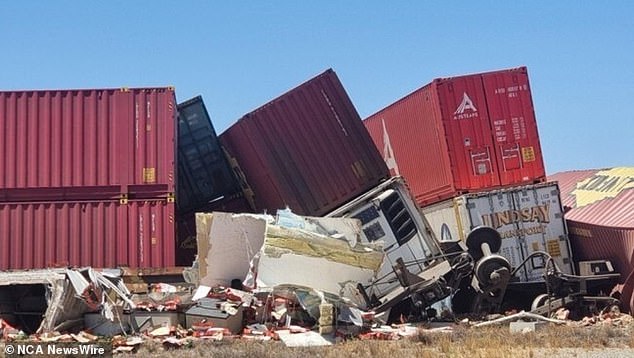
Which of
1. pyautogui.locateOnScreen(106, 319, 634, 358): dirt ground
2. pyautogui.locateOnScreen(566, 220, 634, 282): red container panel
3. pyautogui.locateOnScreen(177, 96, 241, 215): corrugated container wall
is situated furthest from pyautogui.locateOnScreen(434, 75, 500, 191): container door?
pyautogui.locateOnScreen(106, 319, 634, 358): dirt ground

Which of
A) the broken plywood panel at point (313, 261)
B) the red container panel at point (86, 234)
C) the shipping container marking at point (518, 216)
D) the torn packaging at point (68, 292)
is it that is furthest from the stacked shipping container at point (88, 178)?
the shipping container marking at point (518, 216)

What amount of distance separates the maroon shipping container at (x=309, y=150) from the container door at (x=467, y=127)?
5.57ft

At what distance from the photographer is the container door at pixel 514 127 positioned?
1520cm

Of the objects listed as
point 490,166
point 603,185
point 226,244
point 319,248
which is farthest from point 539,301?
point 226,244

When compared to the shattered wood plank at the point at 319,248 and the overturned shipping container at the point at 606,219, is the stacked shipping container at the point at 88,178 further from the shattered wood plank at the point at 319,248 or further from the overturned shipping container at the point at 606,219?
the overturned shipping container at the point at 606,219

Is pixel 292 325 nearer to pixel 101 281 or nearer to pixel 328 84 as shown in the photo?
pixel 101 281

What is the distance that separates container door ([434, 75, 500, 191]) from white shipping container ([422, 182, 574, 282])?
0.84 meters

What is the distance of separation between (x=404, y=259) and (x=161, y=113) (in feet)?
17.4

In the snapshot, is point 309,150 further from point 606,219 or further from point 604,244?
point 606,219

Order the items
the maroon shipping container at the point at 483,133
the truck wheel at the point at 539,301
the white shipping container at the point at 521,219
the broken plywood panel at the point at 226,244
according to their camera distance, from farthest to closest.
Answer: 1. the maroon shipping container at the point at 483,133
2. the white shipping container at the point at 521,219
3. the truck wheel at the point at 539,301
4. the broken plywood panel at the point at 226,244

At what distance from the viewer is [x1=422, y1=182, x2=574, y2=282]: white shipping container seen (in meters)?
14.2

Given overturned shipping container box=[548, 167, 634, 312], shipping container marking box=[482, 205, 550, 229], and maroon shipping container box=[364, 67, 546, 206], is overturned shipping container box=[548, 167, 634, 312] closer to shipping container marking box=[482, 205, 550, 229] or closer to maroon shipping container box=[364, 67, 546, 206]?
shipping container marking box=[482, 205, 550, 229]

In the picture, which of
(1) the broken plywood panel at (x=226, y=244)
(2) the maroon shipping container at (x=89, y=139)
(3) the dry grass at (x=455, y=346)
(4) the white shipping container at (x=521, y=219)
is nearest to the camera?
(3) the dry grass at (x=455, y=346)

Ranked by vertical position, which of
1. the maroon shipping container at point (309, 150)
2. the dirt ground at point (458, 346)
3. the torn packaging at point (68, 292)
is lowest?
the dirt ground at point (458, 346)
